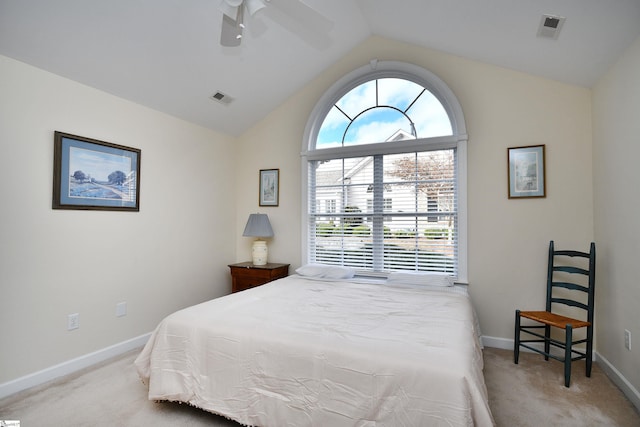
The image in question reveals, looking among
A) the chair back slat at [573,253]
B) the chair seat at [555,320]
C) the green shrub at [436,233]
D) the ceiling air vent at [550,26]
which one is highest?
the ceiling air vent at [550,26]

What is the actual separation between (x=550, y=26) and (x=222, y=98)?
121 inches

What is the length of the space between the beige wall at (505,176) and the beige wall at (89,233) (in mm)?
2781

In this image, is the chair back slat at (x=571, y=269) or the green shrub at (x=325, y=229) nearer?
the chair back slat at (x=571, y=269)

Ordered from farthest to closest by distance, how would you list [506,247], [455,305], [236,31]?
[506,247] → [455,305] → [236,31]

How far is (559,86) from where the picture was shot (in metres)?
2.94

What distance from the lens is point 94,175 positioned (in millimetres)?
2779

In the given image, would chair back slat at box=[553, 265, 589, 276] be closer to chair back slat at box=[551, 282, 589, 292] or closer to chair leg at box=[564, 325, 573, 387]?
chair back slat at box=[551, 282, 589, 292]

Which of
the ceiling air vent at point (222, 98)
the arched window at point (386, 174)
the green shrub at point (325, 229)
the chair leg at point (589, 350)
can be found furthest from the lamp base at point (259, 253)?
the chair leg at point (589, 350)

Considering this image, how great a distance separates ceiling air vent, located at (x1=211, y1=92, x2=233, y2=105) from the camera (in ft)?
11.6

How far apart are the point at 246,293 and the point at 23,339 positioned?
1.61 m

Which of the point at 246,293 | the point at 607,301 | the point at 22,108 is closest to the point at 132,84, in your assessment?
the point at 22,108

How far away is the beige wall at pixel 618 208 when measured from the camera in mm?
2160

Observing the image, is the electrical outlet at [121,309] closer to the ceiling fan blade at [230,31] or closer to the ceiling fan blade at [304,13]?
the ceiling fan blade at [230,31]

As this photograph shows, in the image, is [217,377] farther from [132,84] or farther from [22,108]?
[132,84]
